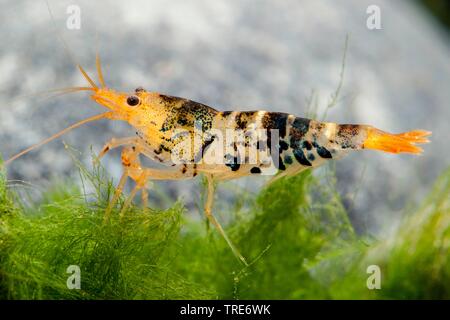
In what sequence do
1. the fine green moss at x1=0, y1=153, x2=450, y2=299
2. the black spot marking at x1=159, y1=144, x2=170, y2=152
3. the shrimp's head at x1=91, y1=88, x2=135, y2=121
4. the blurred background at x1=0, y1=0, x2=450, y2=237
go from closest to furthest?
1. the fine green moss at x1=0, y1=153, x2=450, y2=299
2. the black spot marking at x1=159, y1=144, x2=170, y2=152
3. the shrimp's head at x1=91, y1=88, x2=135, y2=121
4. the blurred background at x1=0, y1=0, x2=450, y2=237

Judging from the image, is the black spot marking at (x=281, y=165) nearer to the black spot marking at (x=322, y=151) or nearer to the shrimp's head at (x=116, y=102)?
the black spot marking at (x=322, y=151)

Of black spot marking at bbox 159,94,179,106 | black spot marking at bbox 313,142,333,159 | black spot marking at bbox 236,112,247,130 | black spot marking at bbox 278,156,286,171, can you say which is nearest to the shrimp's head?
black spot marking at bbox 159,94,179,106

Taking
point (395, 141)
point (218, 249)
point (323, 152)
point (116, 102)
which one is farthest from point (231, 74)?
point (395, 141)

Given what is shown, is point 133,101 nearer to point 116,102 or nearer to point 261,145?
point 116,102

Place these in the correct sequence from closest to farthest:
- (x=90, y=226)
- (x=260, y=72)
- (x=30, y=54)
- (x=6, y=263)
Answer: (x=6, y=263), (x=90, y=226), (x=30, y=54), (x=260, y=72)

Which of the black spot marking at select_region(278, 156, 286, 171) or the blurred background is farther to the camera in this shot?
the blurred background

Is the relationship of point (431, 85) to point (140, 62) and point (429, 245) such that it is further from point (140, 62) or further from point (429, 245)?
point (140, 62)

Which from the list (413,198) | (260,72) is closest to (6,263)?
(260,72)

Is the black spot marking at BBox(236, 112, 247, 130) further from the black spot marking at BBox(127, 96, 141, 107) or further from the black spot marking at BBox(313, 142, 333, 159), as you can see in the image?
the black spot marking at BBox(127, 96, 141, 107)
